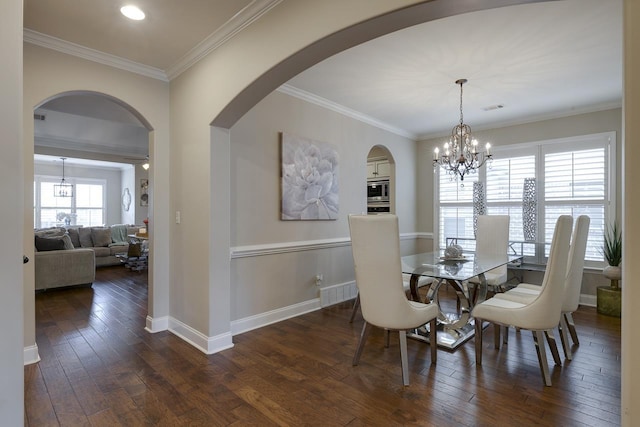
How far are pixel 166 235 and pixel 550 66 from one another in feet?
13.4

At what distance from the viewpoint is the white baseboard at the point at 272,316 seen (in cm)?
320

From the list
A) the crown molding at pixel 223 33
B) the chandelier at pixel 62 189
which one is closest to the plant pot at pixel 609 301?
the crown molding at pixel 223 33

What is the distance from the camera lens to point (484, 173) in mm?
5203

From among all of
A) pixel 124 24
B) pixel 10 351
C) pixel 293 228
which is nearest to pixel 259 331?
pixel 293 228

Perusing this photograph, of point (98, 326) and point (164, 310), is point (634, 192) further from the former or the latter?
point (98, 326)

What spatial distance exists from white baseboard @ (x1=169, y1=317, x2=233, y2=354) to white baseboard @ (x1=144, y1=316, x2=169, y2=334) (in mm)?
232

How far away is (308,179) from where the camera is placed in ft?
12.7

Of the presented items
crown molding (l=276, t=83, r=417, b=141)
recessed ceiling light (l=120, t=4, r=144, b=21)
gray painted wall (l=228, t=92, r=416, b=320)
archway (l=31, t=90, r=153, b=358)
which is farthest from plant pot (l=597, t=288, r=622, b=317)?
recessed ceiling light (l=120, t=4, r=144, b=21)

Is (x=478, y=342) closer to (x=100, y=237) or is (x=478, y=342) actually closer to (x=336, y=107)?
(x=336, y=107)

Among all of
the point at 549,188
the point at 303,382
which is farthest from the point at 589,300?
the point at 303,382

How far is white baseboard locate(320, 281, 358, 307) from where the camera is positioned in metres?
4.05

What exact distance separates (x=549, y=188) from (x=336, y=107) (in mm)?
3223

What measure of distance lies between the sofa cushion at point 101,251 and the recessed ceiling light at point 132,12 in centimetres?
598

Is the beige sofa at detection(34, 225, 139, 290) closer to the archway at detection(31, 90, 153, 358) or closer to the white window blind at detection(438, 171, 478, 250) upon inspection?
the archway at detection(31, 90, 153, 358)
